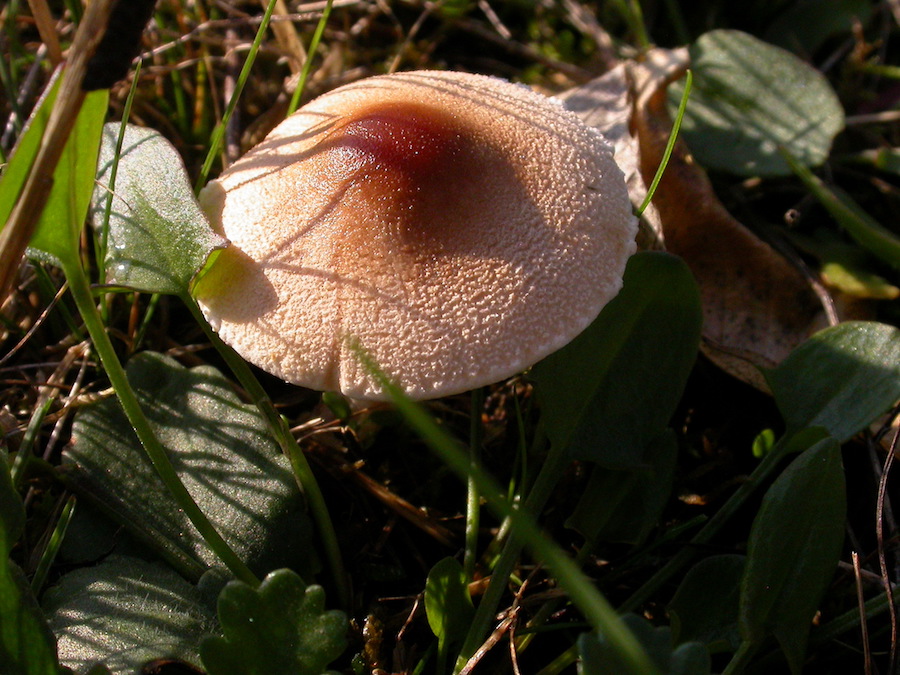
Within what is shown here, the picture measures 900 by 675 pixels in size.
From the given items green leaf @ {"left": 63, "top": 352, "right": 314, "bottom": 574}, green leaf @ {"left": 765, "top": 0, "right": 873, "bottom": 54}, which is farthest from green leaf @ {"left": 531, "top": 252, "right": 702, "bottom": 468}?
green leaf @ {"left": 765, "top": 0, "right": 873, "bottom": 54}

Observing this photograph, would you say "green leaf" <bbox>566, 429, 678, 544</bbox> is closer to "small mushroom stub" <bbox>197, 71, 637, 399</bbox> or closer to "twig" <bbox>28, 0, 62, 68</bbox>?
"small mushroom stub" <bbox>197, 71, 637, 399</bbox>

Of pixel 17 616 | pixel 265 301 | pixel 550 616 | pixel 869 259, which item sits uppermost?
pixel 265 301

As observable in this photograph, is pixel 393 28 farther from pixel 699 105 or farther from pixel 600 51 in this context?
pixel 699 105

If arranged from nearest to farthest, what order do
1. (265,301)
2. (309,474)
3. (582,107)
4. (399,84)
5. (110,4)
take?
1. (110,4)
2. (265,301)
3. (309,474)
4. (399,84)
5. (582,107)

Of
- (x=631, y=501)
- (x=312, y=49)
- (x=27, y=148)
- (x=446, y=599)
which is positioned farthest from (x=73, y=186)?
(x=631, y=501)

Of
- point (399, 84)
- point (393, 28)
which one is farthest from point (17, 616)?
point (393, 28)

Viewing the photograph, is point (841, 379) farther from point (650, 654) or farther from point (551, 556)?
point (551, 556)
